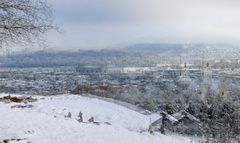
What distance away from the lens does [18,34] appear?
13008 mm

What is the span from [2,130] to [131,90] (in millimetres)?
78803

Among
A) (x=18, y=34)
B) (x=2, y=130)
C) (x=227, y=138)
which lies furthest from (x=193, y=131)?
(x=18, y=34)

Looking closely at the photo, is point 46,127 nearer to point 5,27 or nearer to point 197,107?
point 5,27

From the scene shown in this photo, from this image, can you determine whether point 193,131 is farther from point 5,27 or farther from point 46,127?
point 5,27

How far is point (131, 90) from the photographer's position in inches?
3725

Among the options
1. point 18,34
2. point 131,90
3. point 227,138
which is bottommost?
point 131,90

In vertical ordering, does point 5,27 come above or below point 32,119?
above

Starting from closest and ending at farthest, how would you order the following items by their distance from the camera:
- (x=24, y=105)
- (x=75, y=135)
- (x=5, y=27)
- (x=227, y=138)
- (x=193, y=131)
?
(x=5, y=27) < (x=75, y=135) < (x=227, y=138) < (x=24, y=105) < (x=193, y=131)

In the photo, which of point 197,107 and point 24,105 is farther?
point 197,107

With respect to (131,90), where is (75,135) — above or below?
above

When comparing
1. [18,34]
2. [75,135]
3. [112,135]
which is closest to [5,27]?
[18,34]

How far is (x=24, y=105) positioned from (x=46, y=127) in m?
8.88

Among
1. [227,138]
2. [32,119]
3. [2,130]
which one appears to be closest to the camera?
[2,130]

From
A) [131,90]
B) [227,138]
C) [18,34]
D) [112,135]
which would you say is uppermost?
[18,34]
